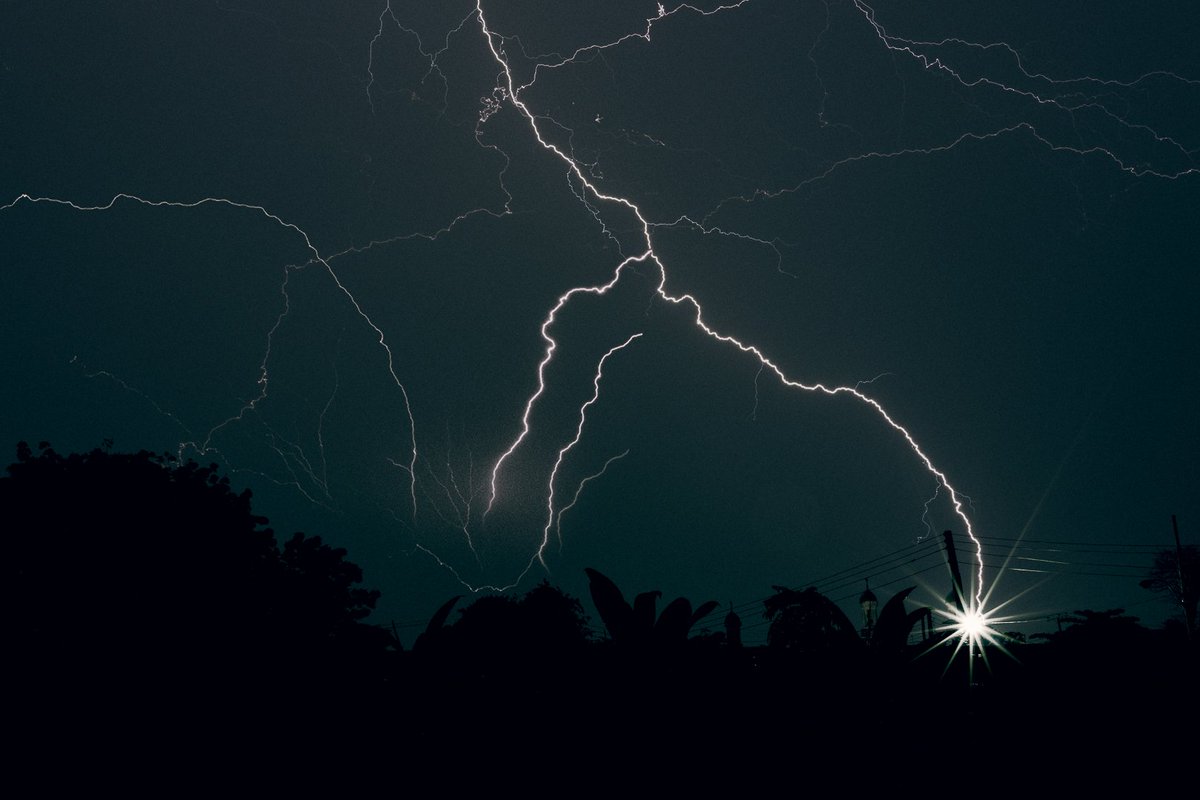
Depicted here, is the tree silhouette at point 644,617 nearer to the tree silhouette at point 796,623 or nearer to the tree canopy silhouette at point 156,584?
the tree canopy silhouette at point 156,584

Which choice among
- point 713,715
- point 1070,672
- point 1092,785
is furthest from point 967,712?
point 1070,672

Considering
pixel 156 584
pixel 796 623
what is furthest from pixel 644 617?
pixel 796 623

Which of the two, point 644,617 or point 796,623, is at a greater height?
point 796,623

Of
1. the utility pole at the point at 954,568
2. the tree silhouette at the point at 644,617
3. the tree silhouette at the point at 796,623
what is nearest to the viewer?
the tree silhouette at the point at 644,617

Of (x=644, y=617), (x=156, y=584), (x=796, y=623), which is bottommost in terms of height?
(x=644, y=617)

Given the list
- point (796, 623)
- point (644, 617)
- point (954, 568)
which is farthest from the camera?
point (796, 623)

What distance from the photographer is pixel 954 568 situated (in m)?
15.7

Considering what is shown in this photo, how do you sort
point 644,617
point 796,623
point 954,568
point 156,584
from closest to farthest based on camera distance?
point 644,617 → point 156,584 → point 954,568 → point 796,623

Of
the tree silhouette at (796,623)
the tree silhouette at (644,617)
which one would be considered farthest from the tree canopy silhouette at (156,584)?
the tree silhouette at (796,623)

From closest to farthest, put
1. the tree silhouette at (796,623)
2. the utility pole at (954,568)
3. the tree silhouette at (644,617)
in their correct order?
the tree silhouette at (644,617)
the utility pole at (954,568)
the tree silhouette at (796,623)

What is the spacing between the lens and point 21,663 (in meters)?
8.20

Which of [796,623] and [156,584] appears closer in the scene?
[156,584]

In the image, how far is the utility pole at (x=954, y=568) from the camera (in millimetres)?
15438

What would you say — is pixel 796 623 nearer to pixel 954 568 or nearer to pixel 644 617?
pixel 954 568
